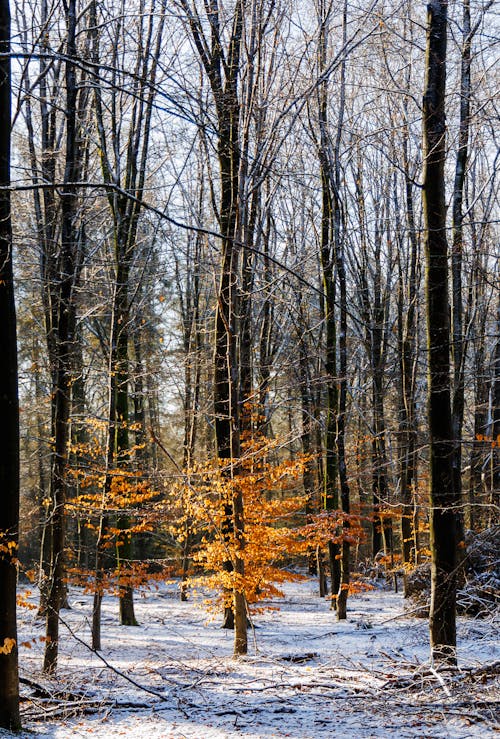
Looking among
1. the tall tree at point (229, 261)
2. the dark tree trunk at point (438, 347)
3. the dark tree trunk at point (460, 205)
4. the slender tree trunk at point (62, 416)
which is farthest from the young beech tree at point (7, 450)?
the dark tree trunk at point (460, 205)

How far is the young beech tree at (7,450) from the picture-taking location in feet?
17.8

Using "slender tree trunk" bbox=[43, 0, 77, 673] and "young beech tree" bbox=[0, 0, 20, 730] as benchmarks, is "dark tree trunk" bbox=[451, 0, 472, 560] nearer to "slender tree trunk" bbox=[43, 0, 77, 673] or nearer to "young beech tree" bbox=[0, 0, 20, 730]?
"young beech tree" bbox=[0, 0, 20, 730]

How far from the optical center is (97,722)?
591cm

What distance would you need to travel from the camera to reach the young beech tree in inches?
214

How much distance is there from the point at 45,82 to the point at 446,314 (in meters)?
7.63

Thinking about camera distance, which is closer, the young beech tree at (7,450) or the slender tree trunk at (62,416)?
the young beech tree at (7,450)

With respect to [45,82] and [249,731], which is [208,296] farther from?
[249,731]

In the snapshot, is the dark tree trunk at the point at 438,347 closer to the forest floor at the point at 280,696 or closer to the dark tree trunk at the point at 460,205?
the dark tree trunk at the point at 460,205

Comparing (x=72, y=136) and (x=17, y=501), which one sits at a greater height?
(x=72, y=136)

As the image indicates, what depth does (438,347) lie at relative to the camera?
22.6 feet

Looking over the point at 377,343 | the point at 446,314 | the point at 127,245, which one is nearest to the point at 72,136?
the point at 127,245

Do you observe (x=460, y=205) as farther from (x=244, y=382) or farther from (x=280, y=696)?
(x=280, y=696)

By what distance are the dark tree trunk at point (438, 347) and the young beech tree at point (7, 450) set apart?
13.8 ft

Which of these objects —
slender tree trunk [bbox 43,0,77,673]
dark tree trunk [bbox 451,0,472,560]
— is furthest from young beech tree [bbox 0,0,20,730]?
dark tree trunk [bbox 451,0,472,560]
